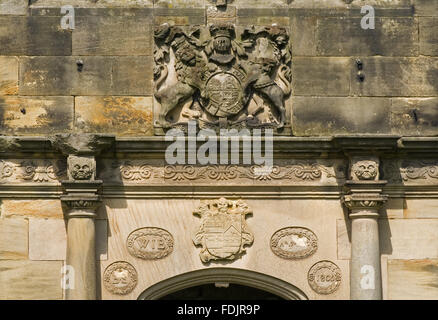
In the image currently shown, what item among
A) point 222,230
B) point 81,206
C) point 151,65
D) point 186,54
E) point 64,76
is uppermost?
point 186,54

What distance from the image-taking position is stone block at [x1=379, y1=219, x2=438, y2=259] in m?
11.9

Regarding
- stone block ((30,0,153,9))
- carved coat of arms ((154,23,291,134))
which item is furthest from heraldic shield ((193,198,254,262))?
stone block ((30,0,153,9))

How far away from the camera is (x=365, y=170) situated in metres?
11.8

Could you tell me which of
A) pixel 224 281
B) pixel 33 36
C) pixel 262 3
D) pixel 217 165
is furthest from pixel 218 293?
pixel 33 36

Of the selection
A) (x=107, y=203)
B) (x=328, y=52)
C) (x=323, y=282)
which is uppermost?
(x=328, y=52)

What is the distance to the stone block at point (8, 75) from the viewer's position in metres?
12.0

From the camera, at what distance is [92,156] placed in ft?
38.3

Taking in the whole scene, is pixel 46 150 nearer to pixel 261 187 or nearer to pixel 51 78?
pixel 51 78

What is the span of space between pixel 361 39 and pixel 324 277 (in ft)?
8.01

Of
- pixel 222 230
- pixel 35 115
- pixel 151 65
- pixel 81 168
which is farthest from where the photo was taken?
pixel 151 65

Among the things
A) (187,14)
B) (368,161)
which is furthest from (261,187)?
(187,14)

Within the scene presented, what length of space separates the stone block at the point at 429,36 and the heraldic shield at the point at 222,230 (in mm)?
2444

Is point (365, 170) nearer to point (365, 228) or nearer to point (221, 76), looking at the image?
point (365, 228)

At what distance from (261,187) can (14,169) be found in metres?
2.45
